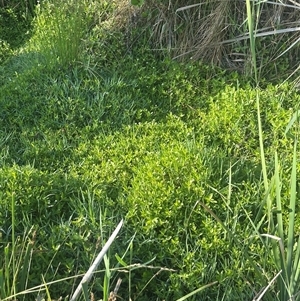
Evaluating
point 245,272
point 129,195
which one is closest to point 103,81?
point 129,195

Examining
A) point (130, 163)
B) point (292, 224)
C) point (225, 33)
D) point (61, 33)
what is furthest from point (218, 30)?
point (292, 224)

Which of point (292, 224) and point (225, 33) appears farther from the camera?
point (225, 33)

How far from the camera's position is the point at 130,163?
2758 millimetres

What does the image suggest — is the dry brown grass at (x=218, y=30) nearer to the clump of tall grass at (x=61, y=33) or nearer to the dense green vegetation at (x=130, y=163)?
the dense green vegetation at (x=130, y=163)

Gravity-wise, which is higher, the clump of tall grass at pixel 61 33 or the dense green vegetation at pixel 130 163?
the clump of tall grass at pixel 61 33

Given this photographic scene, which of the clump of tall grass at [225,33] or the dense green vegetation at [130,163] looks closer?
the dense green vegetation at [130,163]

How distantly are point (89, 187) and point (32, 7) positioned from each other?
10.1ft

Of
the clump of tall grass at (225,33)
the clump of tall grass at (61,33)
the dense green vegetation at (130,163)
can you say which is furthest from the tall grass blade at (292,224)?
the clump of tall grass at (61,33)

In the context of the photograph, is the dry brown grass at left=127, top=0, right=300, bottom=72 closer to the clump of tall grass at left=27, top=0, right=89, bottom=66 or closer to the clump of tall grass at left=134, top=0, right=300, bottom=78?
the clump of tall grass at left=134, top=0, right=300, bottom=78

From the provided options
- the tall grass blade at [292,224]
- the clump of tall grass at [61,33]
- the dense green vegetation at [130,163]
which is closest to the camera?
the tall grass blade at [292,224]

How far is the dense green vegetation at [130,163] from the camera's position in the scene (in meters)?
2.12

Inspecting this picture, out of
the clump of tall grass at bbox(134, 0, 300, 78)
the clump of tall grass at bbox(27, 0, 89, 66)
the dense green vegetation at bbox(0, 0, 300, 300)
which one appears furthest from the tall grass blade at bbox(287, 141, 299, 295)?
the clump of tall grass at bbox(27, 0, 89, 66)

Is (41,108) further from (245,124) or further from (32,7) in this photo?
(32,7)

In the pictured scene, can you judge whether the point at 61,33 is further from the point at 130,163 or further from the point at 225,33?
the point at 130,163
